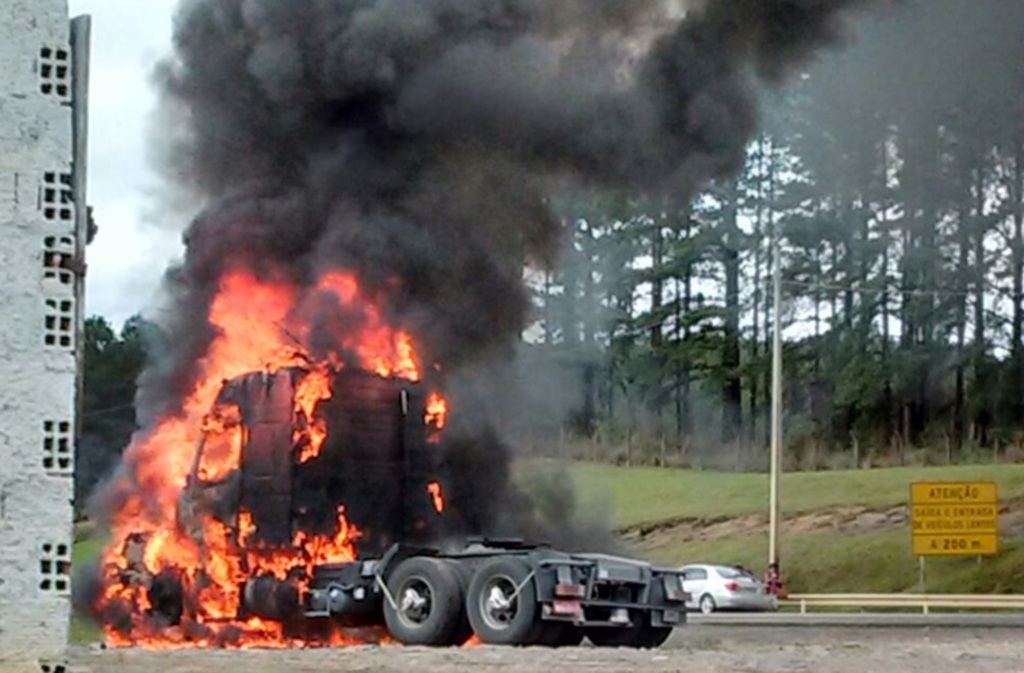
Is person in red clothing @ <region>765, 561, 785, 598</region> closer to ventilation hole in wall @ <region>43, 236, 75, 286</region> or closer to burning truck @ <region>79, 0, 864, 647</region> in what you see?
burning truck @ <region>79, 0, 864, 647</region>

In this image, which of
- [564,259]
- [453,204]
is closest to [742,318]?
[564,259]

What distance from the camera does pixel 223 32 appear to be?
2823cm

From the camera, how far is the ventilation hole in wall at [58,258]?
516 inches

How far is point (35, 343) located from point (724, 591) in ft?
95.0

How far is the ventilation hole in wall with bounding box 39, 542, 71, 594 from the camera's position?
12969 mm

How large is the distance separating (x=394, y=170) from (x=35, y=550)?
15037 millimetres

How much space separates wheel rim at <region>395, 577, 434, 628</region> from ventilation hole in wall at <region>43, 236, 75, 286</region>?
27.8 feet

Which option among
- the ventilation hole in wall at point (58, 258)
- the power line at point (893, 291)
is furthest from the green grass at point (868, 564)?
the ventilation hole in wall at point (58, 258)

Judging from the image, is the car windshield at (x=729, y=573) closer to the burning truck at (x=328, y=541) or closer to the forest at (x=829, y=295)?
the forest at (x=829, y=295)

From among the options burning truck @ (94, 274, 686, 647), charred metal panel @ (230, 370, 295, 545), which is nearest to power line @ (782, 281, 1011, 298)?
burning truck @ (94, 274, 686, 647)

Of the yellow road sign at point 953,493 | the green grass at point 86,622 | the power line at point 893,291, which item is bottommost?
the green grass at point 86,622

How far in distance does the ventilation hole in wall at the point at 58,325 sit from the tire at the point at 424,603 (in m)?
8.04

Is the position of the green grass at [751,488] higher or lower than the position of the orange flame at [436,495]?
lower

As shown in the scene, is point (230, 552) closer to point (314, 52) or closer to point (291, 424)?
point (291, 424)
